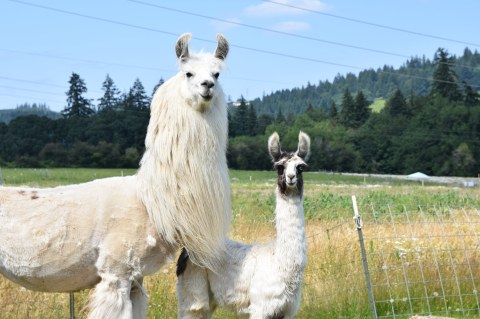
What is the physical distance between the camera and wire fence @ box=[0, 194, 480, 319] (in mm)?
8500

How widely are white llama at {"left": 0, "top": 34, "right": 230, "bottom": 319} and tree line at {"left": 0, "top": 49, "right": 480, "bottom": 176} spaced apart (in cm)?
6351

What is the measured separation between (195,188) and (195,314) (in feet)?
3.98

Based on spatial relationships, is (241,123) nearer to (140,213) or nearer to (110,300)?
(140,213)

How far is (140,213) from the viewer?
5.67 metres

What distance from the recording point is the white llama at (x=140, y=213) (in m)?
5.51

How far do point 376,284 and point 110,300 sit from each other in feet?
14.6

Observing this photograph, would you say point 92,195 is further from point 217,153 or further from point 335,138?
point 335,138

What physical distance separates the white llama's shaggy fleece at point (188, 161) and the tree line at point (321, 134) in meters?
→ 63.5

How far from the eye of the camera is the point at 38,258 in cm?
553

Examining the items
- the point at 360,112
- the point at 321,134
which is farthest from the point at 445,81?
the point at 321,134

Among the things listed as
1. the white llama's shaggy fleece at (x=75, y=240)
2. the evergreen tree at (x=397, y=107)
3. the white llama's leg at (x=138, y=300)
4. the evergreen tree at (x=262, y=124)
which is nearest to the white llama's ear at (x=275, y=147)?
the white llama's shaggy fleece at (x=75, y=240)

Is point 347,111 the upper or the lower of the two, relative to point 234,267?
upper

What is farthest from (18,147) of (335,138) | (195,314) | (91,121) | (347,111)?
(195,314)

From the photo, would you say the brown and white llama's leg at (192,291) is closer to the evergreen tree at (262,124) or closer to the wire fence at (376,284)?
the wire fence at (376,284)
